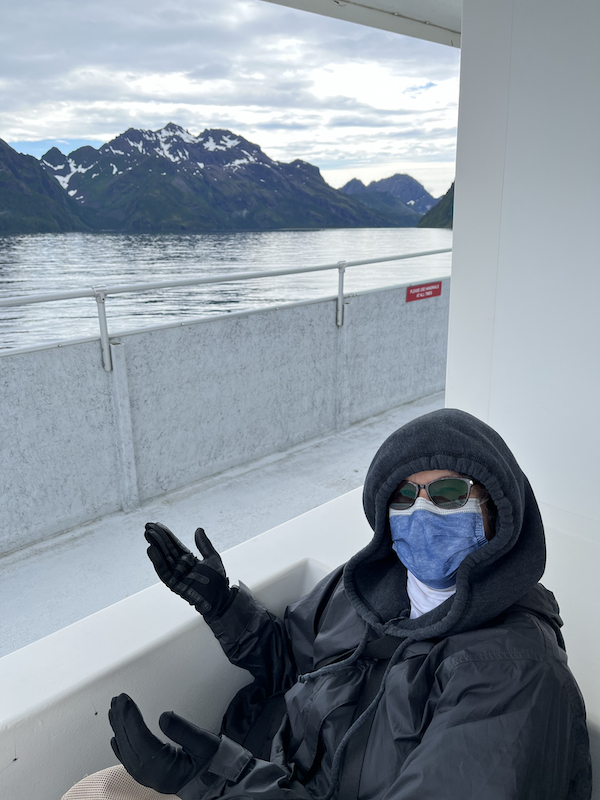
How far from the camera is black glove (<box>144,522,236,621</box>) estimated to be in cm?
116

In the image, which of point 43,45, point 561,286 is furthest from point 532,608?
point 43,45

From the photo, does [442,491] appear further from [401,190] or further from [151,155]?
[401,190]

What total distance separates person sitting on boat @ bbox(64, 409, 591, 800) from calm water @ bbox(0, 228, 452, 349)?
229 cm

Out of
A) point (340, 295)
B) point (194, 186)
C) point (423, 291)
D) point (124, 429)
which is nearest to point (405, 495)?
point (124, 429)

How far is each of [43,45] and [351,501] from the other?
5387mm

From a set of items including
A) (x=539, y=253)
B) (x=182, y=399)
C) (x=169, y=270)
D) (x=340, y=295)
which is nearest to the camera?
(x=539, y=253)

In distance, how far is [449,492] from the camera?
36.4 inches

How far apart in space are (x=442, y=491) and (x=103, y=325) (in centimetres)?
251

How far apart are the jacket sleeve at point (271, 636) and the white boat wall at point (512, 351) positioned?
9 cm

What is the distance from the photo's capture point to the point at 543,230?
5.62ft

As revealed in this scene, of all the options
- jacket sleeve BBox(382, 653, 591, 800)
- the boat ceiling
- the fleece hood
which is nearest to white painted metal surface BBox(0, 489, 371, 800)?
the fleece hood

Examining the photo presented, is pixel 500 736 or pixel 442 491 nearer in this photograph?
pixel 500 736

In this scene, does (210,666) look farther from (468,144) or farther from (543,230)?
(468,144)

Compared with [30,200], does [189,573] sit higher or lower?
lower
